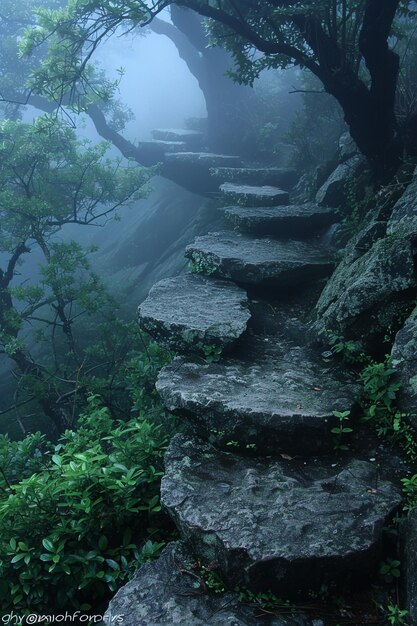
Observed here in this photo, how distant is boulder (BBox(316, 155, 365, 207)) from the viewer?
8336mm

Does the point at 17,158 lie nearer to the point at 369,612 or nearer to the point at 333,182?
the point at 333,182

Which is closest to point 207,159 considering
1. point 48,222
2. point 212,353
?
point 48,222

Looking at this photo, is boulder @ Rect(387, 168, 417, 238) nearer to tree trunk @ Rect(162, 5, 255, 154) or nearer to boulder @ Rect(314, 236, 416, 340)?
boulder @ Rect(314, 236, 416, 340)

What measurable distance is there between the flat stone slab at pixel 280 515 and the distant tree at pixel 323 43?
565 cm

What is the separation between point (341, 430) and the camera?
12.7 feet

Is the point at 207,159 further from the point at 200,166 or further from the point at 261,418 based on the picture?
the point at 261,418

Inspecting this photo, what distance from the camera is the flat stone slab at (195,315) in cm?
527

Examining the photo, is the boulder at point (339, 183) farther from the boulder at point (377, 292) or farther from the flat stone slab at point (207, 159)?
the flat stone slab at point (207, 159)

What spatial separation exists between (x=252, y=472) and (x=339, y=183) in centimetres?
669

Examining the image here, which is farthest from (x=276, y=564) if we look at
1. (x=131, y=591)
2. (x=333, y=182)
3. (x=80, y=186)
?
(x=80, y=186)

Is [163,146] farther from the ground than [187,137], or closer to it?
closer to it

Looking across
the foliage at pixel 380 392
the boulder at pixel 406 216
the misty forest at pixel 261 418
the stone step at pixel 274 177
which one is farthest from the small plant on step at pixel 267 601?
the stone step at pixel 274 177

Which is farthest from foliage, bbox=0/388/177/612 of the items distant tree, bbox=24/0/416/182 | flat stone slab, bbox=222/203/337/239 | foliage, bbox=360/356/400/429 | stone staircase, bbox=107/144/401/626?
distant tree, bbox=24/0/416/182

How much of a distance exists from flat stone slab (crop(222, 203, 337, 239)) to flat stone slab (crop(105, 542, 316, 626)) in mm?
6281
